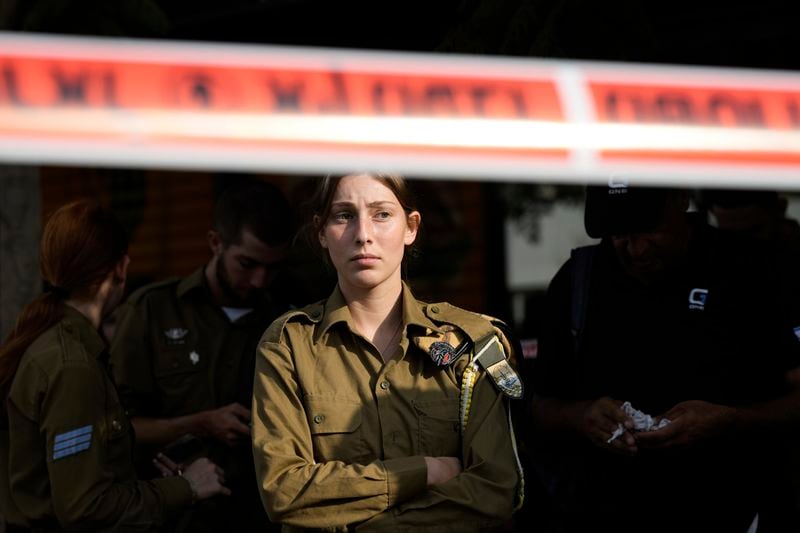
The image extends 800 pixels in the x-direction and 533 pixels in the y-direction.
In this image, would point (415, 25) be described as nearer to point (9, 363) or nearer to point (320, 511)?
point (9, 363)

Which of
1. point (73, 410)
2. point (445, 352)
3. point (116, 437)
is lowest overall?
point (116, 437)

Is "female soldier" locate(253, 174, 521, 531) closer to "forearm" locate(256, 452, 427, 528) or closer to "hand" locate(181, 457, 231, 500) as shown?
"forearm" locate(256, 452, 427, 528)

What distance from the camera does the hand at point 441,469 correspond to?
2.52 metres

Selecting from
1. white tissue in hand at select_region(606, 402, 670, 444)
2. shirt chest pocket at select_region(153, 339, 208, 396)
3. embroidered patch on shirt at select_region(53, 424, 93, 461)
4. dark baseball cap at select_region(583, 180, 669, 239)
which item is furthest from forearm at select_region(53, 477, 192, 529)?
dark baseball cap at select_region(583, 180, 669, 239)

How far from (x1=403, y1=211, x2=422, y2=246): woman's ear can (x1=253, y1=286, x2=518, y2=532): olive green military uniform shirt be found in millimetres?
179

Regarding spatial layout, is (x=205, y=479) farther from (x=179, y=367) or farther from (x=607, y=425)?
(x=607, y=425)

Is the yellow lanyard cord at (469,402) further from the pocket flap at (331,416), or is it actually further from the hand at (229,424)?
the hand at (229,424)

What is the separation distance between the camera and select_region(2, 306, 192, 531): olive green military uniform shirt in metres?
3.04

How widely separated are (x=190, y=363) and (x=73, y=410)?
834 mm

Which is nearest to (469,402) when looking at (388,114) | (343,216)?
(343,216)

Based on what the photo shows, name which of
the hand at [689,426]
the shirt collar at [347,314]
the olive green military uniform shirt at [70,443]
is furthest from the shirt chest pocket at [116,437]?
the hand at [689,426]

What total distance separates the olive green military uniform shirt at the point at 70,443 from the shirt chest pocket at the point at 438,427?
1.10 m

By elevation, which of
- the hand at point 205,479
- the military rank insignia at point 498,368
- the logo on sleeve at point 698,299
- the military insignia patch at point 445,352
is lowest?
the hand at point 205,479

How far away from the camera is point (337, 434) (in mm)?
2588
